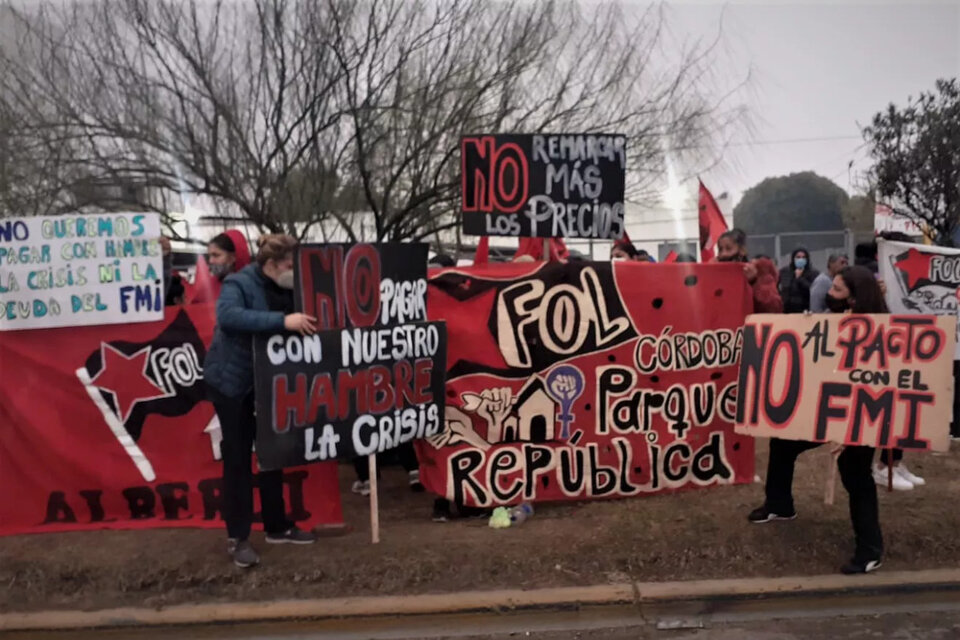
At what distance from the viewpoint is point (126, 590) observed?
436 centimetres

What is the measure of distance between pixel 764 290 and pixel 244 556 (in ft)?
12.3

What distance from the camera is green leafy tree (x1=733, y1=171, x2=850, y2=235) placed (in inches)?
1304

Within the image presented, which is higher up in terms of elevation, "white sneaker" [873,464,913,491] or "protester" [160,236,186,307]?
"protester" [160,236,186,307]

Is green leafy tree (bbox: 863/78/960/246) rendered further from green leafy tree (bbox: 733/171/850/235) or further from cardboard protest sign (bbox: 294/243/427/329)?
green leafy tree (bbox: 733/171/850/235)

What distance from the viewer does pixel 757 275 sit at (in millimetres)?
5719

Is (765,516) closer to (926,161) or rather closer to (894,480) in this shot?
(894,480)

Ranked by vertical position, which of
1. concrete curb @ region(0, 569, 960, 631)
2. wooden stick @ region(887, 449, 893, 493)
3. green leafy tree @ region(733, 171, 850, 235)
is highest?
green leafy tree @ region(733, 171, 850, 235)

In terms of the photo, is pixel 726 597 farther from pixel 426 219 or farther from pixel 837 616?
pixel 426 219

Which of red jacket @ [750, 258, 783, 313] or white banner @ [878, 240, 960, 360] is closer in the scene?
red jacket @ [750, 258, 783, 313]

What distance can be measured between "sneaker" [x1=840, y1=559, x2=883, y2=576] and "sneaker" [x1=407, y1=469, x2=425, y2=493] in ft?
9.24

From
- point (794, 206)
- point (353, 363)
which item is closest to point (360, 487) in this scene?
point (353, 363)

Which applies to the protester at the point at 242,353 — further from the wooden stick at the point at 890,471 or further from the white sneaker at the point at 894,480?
the white sneaker at the point at 894,480

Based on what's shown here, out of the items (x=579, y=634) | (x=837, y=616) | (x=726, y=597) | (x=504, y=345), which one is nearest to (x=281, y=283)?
(x=504, y=345)

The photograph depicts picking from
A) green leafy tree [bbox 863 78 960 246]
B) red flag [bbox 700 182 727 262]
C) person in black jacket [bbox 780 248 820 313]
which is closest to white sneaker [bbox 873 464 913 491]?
red flag [bbox 700 182 727 262]
